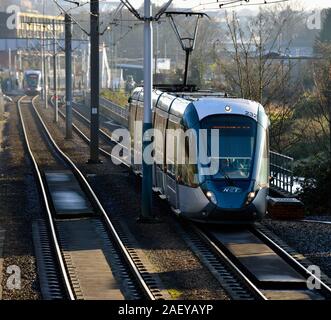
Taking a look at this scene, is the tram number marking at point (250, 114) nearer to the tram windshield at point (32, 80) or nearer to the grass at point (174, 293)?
the grass at point (174, 293)

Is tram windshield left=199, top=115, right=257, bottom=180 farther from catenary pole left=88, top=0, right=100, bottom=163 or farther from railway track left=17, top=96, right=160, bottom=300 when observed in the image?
catenary pole left=88, top=0, right=100, bottom=163

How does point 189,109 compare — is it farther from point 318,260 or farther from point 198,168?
point 318,260

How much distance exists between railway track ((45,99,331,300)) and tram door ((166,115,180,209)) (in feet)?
2.43

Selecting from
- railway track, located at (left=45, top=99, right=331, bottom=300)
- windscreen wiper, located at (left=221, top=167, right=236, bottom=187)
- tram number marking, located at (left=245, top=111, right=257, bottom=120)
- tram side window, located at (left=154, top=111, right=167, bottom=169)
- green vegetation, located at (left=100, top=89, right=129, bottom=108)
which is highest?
tram number marking, located at (left=245, top=111, right=257, bottom=120)

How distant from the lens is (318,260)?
15352 millimetres

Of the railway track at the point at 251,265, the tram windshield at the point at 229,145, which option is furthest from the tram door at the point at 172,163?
the tram windshield at the point at 229,145

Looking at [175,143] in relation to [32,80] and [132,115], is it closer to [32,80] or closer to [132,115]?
[132,115]

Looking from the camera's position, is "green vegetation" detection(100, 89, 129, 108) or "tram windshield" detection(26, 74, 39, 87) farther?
"tram windshield" detection(26, 74, 39, 87)

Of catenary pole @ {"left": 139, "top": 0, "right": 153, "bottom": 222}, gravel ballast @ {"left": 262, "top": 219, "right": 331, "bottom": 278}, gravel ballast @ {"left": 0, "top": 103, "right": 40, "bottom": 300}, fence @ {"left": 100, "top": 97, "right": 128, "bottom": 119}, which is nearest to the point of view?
gravel ballast @ {"left": 0, "top": 103, "right": 40, "bottom": 300}

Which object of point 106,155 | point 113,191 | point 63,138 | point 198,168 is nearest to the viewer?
point 198,168

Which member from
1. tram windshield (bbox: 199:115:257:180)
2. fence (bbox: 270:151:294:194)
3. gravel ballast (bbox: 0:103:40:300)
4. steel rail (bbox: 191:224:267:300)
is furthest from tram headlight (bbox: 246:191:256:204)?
fence (bbox: 270:151:294:194)

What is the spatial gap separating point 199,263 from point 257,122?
3.93 meters

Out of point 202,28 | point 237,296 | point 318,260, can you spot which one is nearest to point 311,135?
point 318,260

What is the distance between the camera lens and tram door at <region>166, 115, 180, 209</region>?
1885cm
